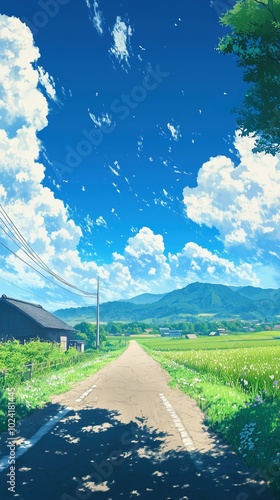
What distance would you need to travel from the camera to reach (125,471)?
20.0ft

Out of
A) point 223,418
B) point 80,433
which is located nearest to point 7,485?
point 80,433

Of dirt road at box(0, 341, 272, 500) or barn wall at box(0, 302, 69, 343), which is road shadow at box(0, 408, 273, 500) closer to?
dirt road at box(0, 341, 272, 500)

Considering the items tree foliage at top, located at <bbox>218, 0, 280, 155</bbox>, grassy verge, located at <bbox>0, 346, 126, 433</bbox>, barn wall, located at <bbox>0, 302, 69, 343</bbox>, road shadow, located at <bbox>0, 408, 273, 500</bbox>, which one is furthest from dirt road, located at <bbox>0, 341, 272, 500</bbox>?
barn wall, located at <bbox>0, 302, 69, 343</bbox>

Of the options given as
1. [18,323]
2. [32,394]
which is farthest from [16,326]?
[32,394]

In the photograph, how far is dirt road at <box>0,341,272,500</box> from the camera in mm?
5340

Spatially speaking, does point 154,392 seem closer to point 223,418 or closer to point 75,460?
point 223,418

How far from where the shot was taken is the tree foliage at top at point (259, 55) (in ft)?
28.8

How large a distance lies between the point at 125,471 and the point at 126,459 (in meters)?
0.60

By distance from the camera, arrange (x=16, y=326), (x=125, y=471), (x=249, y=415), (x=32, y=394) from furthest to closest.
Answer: (x=16, y=326), (x=32, y=394), (x=249, y=415), (x=125, y=471)

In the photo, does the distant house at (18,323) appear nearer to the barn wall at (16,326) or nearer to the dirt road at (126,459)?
the barn wall at (16,326)

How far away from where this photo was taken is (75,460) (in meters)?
6.66

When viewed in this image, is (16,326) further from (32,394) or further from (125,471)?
(125,471)

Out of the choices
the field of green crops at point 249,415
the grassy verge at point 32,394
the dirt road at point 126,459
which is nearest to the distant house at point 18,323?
the grassy verge at point 32,394

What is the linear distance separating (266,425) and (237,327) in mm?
199087
